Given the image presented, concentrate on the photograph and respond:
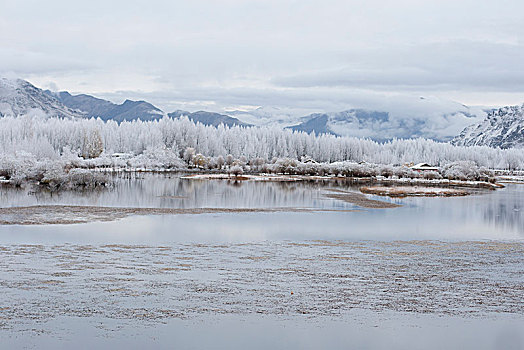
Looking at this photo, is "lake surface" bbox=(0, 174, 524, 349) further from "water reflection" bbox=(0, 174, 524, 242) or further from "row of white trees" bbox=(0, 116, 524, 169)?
"row of white trees" bbox=(0, 116, 524, 169)

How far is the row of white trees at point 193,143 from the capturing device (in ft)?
417

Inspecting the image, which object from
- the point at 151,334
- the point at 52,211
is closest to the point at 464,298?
the point at 151,334

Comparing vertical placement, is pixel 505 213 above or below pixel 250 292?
above

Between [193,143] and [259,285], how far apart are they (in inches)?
4915

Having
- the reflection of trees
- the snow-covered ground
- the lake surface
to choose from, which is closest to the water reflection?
the reflection of trees

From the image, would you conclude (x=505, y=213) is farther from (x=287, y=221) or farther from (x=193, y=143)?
(x=193, y=143)

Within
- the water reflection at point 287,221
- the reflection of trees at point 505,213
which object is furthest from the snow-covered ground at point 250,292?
the reflection of trees at point 505,213

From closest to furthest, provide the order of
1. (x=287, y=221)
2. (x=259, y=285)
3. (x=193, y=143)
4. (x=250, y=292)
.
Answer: (x=250, y=292) < (x=259, y=285) < (x=287, y=221) < (x=193, y=143)

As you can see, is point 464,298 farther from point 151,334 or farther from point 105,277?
Answer: point 105,277

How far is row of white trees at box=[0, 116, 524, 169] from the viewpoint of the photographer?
417 ft

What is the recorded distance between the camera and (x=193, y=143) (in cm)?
13800

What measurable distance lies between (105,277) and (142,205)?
2114 centimetres

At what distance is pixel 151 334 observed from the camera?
11.2 metres

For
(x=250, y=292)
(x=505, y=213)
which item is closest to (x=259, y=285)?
(x=250, y=292)
